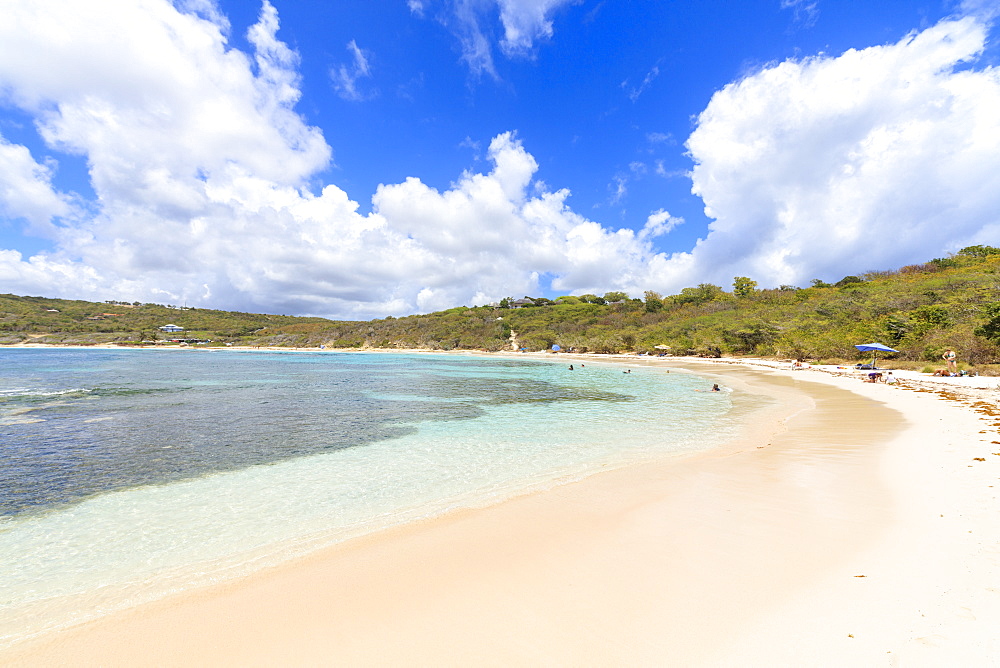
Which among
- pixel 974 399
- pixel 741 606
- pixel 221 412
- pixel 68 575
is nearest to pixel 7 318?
pixel 221 412

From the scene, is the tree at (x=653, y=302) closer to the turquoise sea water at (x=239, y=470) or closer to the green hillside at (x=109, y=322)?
the turquoise sea water at (x=239, y=470)

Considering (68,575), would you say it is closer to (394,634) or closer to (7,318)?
(394,634)

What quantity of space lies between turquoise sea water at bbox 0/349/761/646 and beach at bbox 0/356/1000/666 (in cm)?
67

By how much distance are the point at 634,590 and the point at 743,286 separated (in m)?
85.0

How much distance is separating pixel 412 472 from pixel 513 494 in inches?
89.9

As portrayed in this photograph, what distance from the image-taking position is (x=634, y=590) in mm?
3625

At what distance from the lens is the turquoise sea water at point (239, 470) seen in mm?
4281

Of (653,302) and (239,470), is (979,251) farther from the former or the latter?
(239,470)

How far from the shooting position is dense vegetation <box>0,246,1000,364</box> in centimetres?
2766

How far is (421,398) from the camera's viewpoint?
18.2 meters

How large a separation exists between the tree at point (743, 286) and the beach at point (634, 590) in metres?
75.8

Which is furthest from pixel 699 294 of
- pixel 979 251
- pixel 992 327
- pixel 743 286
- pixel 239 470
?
pixel 239 470

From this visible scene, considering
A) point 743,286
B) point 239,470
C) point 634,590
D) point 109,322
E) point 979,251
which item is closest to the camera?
point 634,590

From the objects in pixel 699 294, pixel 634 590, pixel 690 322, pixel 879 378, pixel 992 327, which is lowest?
pixel 634 590
